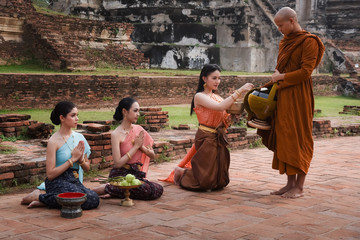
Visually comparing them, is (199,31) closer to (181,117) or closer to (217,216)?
(181,117)

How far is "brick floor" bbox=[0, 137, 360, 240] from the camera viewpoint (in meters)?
3.38

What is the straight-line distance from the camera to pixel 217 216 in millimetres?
3848

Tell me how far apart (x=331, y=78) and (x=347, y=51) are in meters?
5.66

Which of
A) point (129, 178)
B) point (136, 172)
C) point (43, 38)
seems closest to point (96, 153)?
point (136, 172)

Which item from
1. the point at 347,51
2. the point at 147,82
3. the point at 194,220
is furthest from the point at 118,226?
the point at 347,51

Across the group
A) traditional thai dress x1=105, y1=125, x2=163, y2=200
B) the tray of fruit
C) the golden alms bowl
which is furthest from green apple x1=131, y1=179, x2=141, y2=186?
the golden alms bowl

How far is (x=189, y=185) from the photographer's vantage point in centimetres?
481

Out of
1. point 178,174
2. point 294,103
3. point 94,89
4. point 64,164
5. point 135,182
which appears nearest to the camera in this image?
point 64,164

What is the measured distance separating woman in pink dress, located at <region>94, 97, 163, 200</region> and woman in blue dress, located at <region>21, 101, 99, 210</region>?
331mm

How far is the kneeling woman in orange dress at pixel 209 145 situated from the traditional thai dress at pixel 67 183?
1.12 metres

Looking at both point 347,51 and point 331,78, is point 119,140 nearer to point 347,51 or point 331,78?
point 331,78

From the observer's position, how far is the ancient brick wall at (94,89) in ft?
32.6

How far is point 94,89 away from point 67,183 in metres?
7.35

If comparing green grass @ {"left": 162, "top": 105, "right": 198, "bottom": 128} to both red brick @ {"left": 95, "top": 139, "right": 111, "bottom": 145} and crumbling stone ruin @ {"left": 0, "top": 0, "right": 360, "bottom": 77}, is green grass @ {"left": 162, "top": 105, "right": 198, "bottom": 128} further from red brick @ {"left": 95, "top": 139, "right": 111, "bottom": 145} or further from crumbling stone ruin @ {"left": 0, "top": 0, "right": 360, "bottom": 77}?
crumbling stone ruin @ {"left": 0, "top": 0, "right": 360, "bottom": 77}
